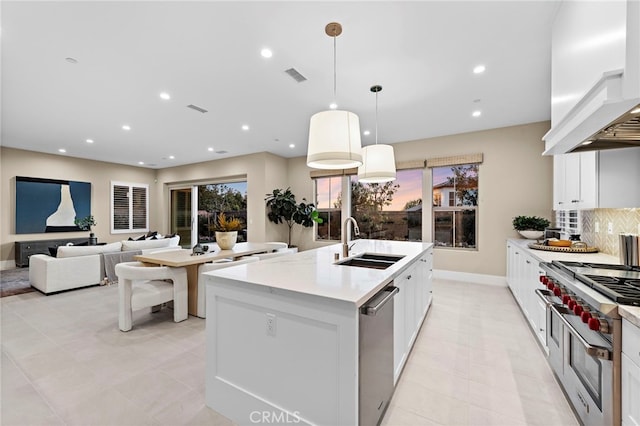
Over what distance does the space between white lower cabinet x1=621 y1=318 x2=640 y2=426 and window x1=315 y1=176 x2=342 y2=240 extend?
18.1ft

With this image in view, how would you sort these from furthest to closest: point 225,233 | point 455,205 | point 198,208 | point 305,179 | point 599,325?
point 198,208 < point 305,179 < point 455,205 < point 225,233 < point 599,325

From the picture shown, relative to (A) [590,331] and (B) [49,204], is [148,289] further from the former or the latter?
(B) [49,204]

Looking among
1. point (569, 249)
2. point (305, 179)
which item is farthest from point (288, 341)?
point (305, 179)

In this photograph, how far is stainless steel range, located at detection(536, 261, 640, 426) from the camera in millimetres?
1233

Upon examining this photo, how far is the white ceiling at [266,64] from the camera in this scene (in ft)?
7.04

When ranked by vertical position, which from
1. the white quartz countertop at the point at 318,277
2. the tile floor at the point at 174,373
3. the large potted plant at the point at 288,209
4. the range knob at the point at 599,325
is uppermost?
the large potted plant at the point at 288,209

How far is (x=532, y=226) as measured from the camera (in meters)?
4.16

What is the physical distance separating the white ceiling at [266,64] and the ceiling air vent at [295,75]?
0.06 meters

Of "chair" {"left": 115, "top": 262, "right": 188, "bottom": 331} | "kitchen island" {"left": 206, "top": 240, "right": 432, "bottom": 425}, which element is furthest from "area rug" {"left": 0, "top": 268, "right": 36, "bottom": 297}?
"kitchen island" {"left": 206, "top": 240, "right": 432, "bottom": 425}

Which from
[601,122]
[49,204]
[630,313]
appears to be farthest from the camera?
[49,204]

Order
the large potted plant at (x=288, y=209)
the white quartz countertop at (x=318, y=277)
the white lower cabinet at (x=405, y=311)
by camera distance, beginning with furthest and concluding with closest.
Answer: the large potted plant at (x=288, y=209)
the white lower cabinet at (x=405, y=311)
the white quartz countertop at (x=318, y=277)

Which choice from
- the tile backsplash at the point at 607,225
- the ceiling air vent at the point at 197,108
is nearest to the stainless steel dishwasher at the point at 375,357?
the tile backsplash at the point at 607,225

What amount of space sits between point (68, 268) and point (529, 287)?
6.47 metres

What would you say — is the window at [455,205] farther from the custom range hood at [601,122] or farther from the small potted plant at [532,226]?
the custom range hood at [601,122]
